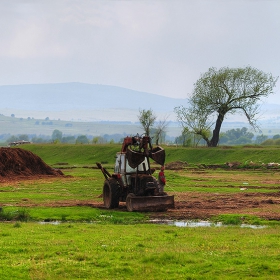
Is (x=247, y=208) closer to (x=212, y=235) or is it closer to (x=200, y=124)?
(x=212, y=235)

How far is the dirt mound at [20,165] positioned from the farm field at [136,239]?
68.1 feet

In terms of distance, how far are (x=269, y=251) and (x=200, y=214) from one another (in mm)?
11379

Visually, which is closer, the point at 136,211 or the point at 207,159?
the point at 136,211

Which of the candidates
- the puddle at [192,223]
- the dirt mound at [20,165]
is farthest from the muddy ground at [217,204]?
the dirt mound at [20,165]

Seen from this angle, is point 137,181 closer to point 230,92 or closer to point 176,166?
point 176,166

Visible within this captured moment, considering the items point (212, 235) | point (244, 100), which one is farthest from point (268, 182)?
point (244, 100)

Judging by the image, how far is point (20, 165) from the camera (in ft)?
198

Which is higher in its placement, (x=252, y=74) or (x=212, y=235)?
(x=252, y=74)

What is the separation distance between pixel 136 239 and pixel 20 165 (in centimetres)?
4208

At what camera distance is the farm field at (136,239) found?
14867 mm

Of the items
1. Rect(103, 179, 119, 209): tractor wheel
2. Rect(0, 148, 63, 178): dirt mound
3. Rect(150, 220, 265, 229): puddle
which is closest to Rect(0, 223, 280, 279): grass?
Rect(150, 220, 265, 229): puddle

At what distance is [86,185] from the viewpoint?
48.1 m

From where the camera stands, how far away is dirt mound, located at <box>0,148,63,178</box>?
192ft

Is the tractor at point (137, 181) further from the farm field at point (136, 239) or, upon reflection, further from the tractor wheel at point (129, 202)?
the farm field at point (136, 239)
